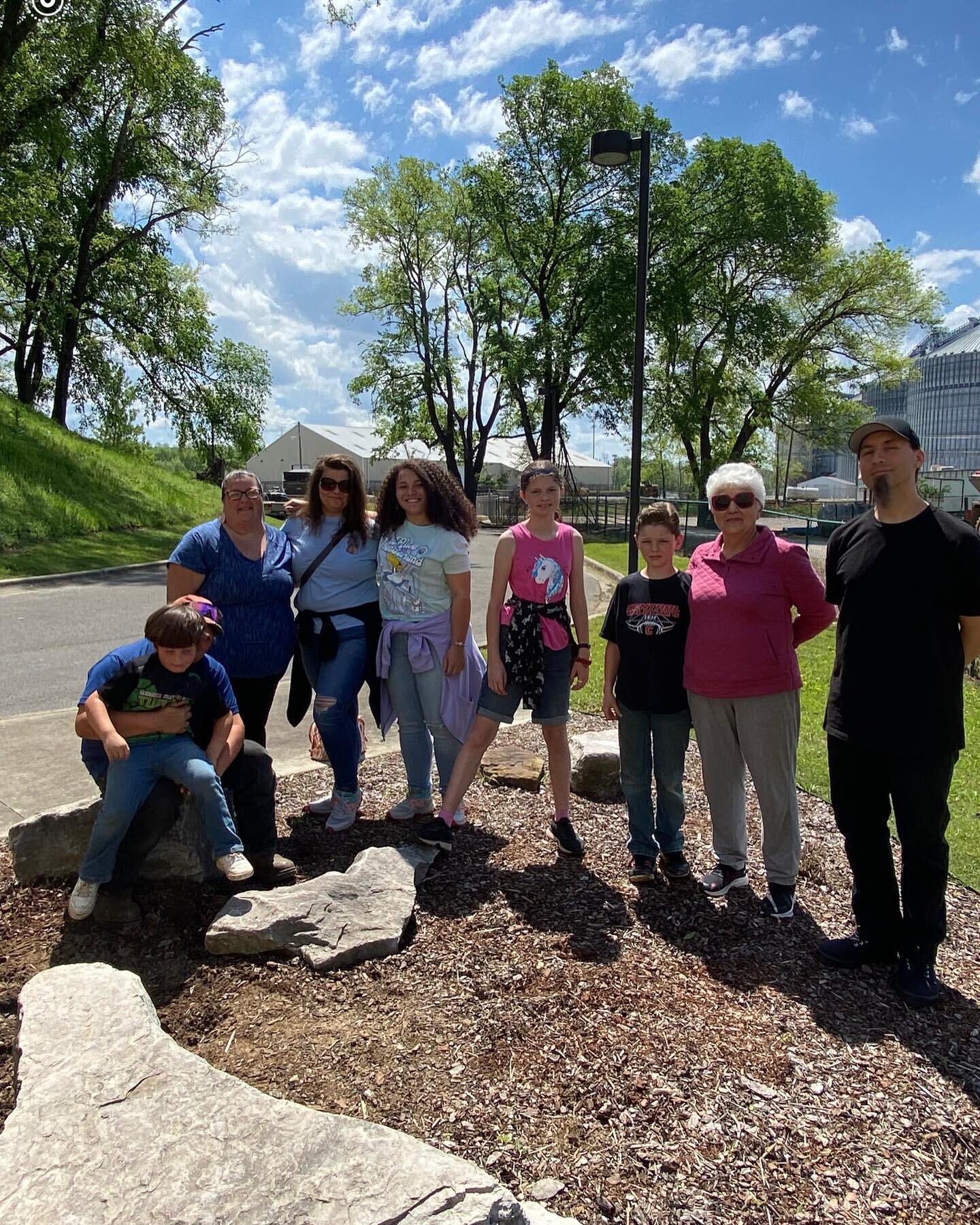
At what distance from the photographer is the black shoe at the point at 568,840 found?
405 centimetres

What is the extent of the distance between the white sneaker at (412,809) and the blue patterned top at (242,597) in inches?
37.0

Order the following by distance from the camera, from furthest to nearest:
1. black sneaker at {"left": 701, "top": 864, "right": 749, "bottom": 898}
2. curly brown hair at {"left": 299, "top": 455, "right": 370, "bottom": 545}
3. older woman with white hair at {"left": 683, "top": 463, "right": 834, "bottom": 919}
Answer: curly brown hair at {"left": 299, "top": 455, "right": 370, "bottom": 545} → black sneaker at {"left": 701, "top": 864, "right": 749, "bottom": 898} → older woman with white hair at {"left": 683, "top": 463, "right": 834, "bottom": 919}

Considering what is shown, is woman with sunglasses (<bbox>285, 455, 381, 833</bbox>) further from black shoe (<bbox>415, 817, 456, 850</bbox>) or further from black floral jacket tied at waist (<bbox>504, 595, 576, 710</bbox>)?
black floral jacket tied at waist (<bbox>504, 595, 576, 710</bbox>)

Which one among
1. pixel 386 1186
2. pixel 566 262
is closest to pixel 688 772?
pixel 386 1186

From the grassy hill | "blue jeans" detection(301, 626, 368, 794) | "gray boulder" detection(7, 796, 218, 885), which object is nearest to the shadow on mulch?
"blue jeans" detection(301, 626, 368, 794)

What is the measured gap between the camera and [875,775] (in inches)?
127

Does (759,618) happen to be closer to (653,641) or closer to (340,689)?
(653,641)

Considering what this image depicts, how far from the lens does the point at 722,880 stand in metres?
3.75

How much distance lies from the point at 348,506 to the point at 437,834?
160cm

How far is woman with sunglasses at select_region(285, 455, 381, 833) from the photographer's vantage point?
4.16m

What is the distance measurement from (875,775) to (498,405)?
1405 inches

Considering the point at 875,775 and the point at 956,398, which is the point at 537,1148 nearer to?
the point at 875,775

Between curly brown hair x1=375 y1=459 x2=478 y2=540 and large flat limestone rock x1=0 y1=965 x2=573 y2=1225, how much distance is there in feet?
8.11

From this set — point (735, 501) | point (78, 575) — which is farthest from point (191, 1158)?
point (78, 575)
